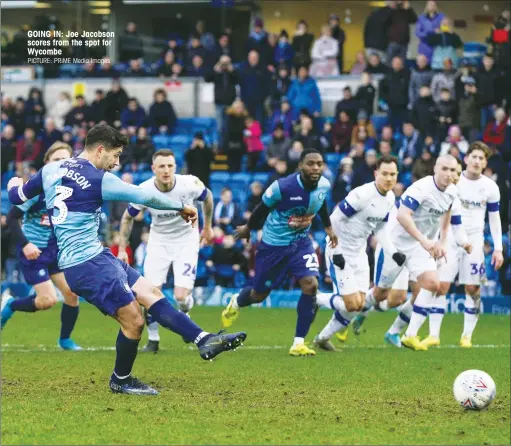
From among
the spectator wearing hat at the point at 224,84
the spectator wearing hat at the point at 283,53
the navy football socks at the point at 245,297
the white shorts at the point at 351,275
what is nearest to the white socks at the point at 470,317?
the white shorts at the point at 351,275

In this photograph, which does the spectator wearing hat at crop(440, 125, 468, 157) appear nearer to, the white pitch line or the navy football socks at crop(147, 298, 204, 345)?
the white pitch line

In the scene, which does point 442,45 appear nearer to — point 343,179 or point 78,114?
point 343,179

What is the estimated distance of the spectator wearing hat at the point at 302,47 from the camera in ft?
95.8

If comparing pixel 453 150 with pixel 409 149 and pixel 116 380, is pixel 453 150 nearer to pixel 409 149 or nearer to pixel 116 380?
pixel 409 149

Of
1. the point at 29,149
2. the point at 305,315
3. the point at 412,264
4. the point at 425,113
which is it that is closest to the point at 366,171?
the point at 425,113

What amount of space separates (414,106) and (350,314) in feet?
39.1

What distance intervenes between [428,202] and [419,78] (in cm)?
1182

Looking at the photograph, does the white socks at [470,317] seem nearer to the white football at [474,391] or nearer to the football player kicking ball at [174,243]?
the football player kicking ball at [174,243]

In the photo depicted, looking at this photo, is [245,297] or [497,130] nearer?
[245,297]

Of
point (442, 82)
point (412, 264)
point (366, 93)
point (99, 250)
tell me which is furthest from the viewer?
point (366, 93)

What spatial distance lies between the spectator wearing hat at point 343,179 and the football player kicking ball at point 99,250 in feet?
47.1

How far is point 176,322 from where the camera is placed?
35.8ft

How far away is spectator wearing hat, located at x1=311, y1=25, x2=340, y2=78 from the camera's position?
29.9 metres

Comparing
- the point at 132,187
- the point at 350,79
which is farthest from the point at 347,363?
the point at 350,79
